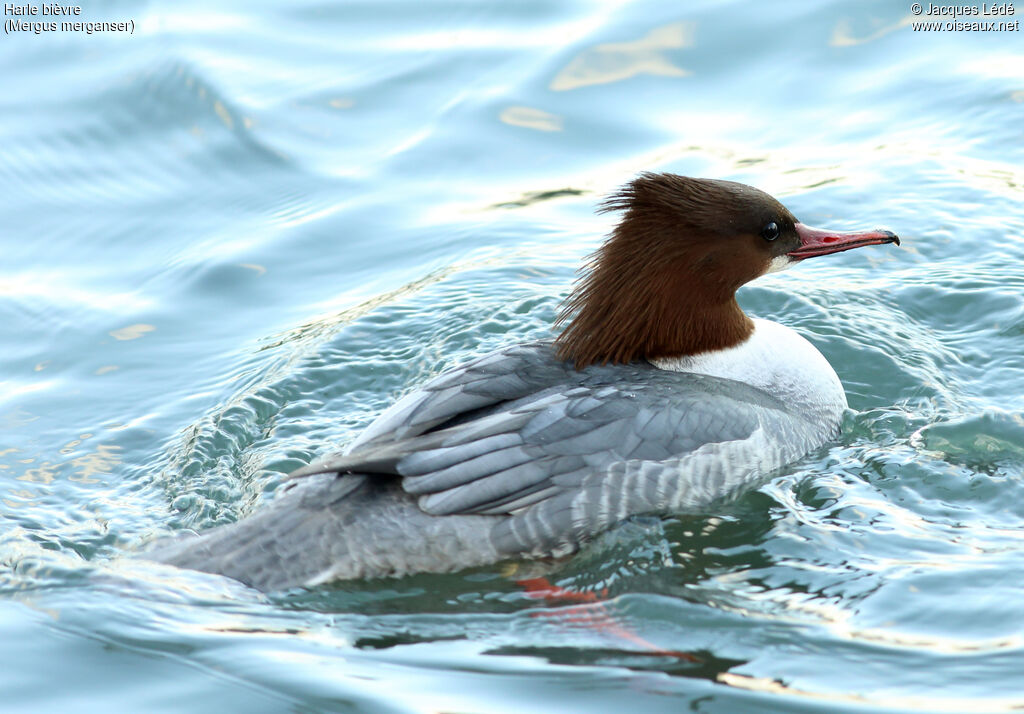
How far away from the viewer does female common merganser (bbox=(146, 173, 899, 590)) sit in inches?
203

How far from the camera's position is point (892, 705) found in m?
4.38

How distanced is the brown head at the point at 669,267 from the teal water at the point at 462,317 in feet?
2.86

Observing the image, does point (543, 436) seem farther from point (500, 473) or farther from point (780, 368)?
point (780, 368)

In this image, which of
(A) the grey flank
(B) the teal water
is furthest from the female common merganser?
(B) the teal water

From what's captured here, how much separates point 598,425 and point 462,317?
2.19m

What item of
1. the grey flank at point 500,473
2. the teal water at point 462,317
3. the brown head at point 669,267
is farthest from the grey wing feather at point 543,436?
the teal water at point 462,317

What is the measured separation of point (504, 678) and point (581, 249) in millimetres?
4218

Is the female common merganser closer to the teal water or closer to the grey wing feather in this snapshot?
the grey wing feather

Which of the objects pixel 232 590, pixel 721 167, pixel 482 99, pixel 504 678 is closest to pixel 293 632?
pixel 232 590

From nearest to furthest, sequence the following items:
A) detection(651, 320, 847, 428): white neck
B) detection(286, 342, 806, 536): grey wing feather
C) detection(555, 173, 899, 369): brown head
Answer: detection(286, 342, 806, 536): grey wing feather → detection(555, 173, 899, 369): brown head → detection(651, 320, 847, 428): white neck

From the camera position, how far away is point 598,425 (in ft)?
18.1

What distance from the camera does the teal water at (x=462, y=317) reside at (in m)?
4.71

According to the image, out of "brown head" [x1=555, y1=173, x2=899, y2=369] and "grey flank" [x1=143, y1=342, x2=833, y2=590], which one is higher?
"brown head" [x1=555, y1=173, x2=899, y2=369]

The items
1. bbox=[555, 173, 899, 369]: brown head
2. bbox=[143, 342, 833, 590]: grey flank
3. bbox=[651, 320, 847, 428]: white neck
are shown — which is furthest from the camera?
bbox=[651, 320, 847, 428]: white neck
